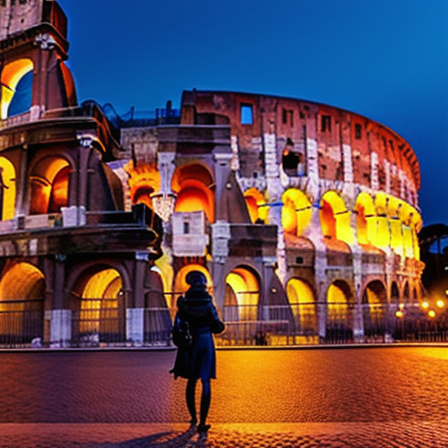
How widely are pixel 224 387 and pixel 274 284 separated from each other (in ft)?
53.6

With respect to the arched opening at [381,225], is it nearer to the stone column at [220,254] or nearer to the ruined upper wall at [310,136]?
the ruined upper wall at [310,136]

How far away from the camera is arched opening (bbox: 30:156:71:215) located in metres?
22.4

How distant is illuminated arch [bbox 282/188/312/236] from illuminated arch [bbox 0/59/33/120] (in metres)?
15.8

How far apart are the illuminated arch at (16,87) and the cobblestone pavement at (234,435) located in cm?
2145

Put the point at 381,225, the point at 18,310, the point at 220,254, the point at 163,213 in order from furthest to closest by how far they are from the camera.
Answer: the point at 381,225, the point at 163,213, the point at 220,254, the point at 18,310

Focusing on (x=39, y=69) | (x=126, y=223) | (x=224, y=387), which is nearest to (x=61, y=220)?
(x=126, y=223)

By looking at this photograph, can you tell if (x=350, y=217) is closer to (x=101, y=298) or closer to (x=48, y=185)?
(x=101, y=298)

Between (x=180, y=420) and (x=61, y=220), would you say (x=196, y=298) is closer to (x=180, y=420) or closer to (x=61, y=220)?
(x=180, y=420)

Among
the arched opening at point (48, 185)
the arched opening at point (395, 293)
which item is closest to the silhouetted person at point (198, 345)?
the arched opening at point (48, 185)

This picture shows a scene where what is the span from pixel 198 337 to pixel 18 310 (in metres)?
17.9

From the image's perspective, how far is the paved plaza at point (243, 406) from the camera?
16.1 feet

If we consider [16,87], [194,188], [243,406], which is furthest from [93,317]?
[243,406]

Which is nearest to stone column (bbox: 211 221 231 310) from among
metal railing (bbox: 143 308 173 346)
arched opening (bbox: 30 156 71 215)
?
metal railing (bbox: 143 308 173 346)

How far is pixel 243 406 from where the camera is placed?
6.83 meters
